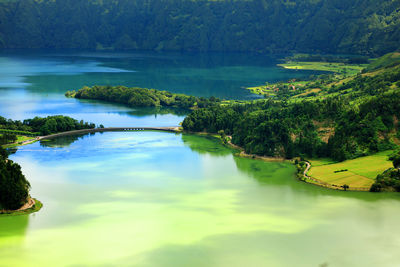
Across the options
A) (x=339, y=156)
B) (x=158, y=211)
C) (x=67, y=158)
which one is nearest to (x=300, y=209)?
(x=158, y=211)

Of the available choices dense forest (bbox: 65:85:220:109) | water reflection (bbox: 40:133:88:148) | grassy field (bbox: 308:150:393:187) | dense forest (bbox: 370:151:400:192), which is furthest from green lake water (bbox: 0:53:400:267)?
dense forest (bbox: 65:85:220:109)

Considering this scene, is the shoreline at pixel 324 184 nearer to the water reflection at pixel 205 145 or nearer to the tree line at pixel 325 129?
the tree line at pixel 325 129

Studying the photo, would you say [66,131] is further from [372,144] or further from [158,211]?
[372,144]

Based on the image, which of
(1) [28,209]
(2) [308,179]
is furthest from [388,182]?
(1) [28,209]

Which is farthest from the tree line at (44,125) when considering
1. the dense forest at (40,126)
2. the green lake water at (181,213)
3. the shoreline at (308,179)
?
the shoreline at (308,179)

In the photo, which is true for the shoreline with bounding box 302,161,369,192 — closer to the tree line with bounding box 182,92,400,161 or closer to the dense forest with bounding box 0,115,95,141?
the tree line with bounding box 182,92,400,161

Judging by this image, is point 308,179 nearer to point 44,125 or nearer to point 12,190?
point 12,190

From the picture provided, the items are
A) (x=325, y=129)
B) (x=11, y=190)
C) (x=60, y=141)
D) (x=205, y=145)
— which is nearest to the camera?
(x=11, y=190)
